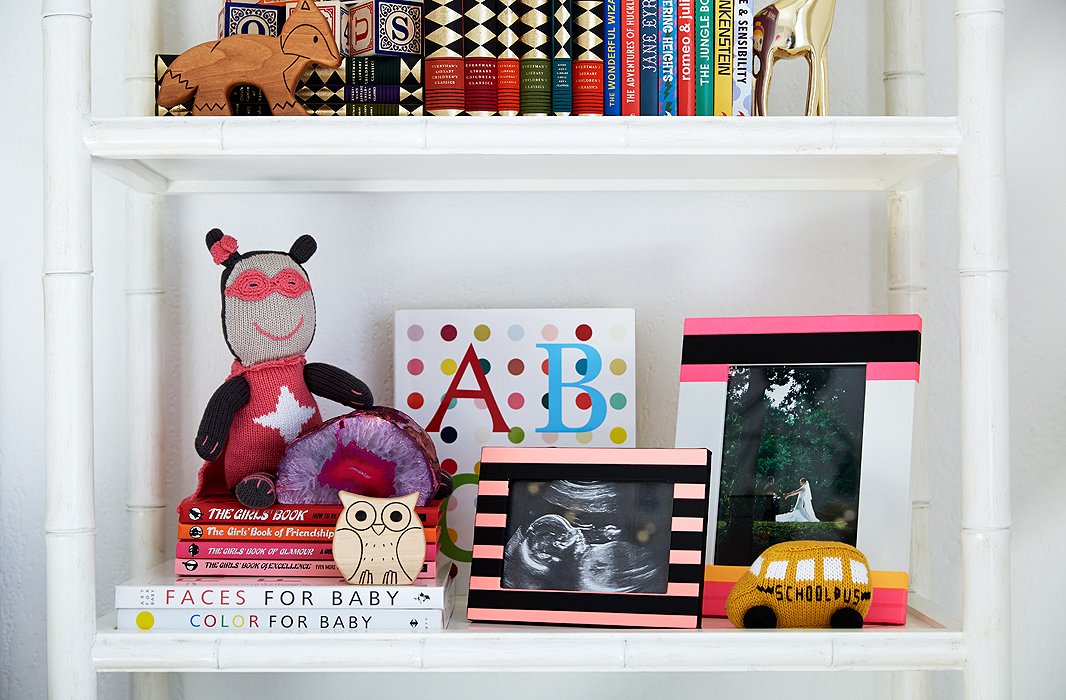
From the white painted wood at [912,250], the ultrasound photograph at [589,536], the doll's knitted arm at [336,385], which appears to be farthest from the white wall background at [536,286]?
the ultrasound photograph at [589,536]

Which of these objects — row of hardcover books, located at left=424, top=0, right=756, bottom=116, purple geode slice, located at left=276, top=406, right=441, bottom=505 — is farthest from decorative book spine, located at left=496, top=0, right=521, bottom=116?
purple geode slice, located at left=276, top=406, right=441, bottom=505

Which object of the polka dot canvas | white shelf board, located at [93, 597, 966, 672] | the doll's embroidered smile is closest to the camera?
white shelf board, located at [93, 597, 966, 672]

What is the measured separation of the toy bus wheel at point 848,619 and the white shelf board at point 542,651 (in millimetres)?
14

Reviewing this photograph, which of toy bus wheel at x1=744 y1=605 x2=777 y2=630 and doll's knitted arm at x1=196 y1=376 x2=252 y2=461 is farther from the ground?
doll's knitted arm at x1=196 y1=376 x2=252 y2=461

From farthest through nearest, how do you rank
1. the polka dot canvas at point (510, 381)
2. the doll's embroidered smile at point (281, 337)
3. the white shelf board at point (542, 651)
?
the polka dot canvas at point (510, 381) → the doll's embroidered smile at point (281, 337) → the white shelf board at point (542, 651)

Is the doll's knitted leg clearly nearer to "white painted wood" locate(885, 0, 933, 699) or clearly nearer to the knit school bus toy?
the knit school bus toy

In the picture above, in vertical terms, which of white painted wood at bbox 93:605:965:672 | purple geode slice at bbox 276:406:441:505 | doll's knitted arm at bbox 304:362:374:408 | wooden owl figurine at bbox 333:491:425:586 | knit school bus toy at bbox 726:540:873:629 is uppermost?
doll's knitted arm at bbox 304:362:374:408

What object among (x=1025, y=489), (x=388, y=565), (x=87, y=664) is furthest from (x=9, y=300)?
(x=1025, y=489)

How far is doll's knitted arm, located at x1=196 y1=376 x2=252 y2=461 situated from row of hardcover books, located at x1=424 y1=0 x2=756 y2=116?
355 millimetres

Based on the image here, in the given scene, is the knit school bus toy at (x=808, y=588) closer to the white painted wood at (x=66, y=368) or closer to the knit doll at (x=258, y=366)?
the knit doll at (x=258, y=366)

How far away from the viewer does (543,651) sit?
2.79 ft

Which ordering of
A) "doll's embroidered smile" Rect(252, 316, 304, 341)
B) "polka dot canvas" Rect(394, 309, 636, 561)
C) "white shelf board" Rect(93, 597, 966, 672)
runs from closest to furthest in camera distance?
"white shelf board" Rect(93, 597, 966, 672) → "doll's embroidered smile" Rect(252, 316, 304, 341) → "polka dot canvas" Rect(394, 309, 636, 561)

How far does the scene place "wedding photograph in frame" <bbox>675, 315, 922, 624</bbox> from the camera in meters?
0.93

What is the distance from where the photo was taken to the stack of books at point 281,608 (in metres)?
0.87
